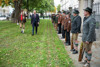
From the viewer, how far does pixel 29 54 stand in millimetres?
6844

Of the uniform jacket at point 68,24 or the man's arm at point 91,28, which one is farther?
the uniform jacket at point 68,24

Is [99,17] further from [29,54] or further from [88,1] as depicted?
[29,54]

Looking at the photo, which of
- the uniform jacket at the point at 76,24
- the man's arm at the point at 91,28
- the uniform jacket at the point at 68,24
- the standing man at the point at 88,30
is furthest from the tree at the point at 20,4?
the man's arm at the point at 91,28

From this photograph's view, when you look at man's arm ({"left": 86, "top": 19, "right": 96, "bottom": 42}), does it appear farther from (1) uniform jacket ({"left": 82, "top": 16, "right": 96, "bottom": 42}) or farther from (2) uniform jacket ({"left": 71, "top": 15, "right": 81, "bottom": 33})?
(2) uniform jacket ({"left": 71, "top": 15, "right": 81, "bottom": 33})

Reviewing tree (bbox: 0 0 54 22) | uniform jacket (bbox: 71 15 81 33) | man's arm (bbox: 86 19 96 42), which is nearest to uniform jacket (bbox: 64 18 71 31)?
uniform jacket (bbox: 71 15 81 33)

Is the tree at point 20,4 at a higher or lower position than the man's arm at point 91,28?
higher

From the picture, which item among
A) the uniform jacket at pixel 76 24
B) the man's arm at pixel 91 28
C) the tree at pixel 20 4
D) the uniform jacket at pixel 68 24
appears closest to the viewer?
the man's arm at pixel 91 28

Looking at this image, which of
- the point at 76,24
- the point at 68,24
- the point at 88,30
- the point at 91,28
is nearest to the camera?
the point at 91,28

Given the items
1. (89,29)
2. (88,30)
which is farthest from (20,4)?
(89,29)

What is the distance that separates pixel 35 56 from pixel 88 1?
9.36 meters

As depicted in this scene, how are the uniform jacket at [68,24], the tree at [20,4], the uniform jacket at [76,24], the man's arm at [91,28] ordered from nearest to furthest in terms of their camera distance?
the man's arm at [91,28], the uniform jacket at [76,24], the uniform jacket at [68,24], the tree at [20,4]

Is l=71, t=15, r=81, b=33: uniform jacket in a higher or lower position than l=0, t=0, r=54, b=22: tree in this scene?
lower

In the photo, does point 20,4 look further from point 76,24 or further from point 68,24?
point 76,24

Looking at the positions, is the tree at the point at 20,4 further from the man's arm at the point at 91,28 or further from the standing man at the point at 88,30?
the man's arm at the point at 91,28
